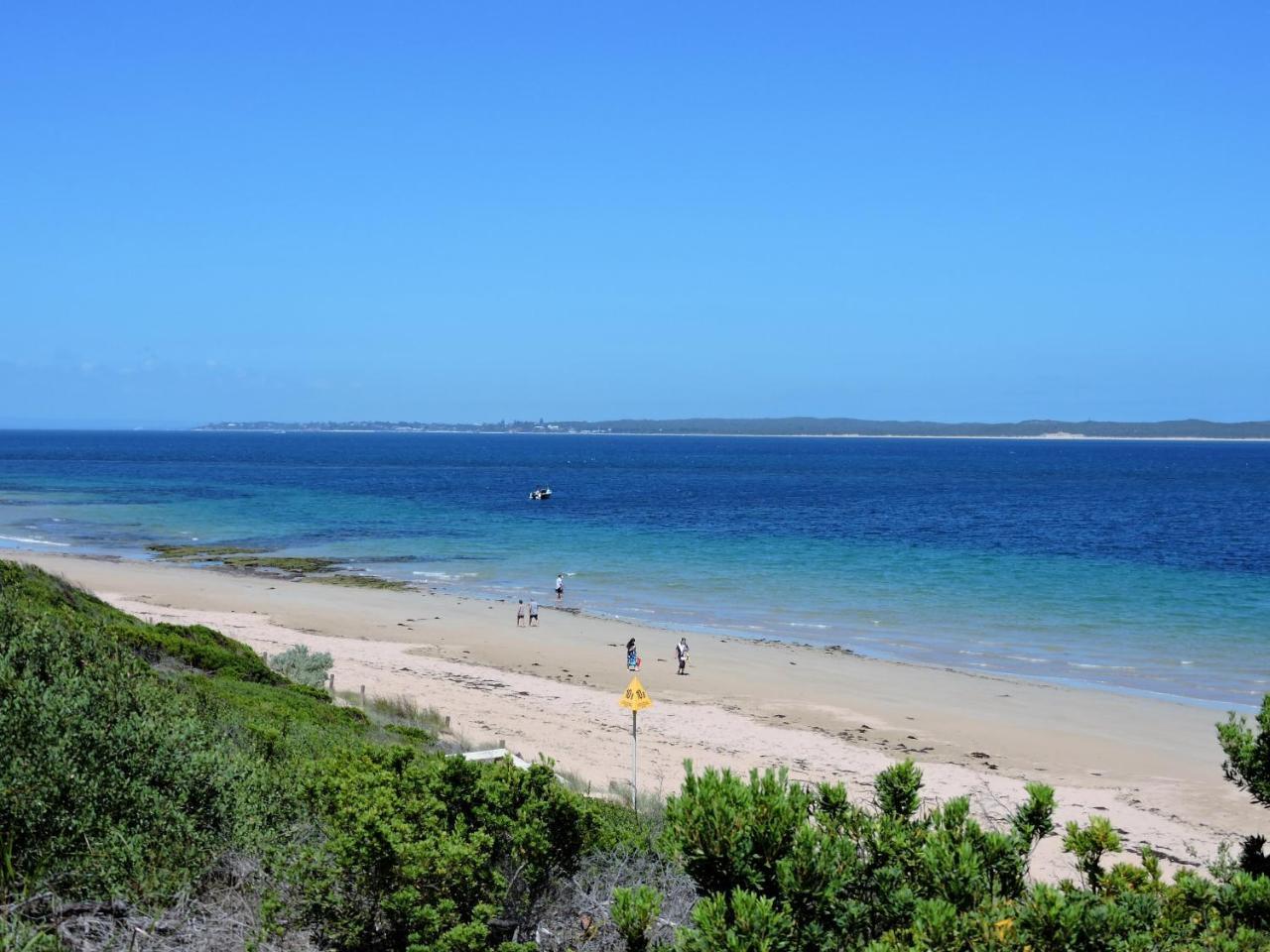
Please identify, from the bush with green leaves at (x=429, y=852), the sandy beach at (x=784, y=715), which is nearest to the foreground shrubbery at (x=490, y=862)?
the bush with green leaves at (x=429, y=852)

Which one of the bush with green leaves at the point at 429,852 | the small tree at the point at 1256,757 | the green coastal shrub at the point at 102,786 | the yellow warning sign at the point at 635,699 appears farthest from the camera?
the yellow warning sign at the point at 635,699

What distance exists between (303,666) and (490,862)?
18487 millimetres

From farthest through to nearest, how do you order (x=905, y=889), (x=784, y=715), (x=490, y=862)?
(x=784, y=715)
(x=490, y=862)
(x=905, y=889)

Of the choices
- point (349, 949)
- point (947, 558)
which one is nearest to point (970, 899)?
point (349, 949)

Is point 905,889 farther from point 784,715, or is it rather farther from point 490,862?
point 784,715

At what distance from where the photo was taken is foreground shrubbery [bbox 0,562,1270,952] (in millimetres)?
5234

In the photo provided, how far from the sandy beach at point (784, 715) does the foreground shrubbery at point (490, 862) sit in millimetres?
8251

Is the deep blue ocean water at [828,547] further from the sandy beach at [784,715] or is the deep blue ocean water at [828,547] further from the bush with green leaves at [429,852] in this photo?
the bush with green leaves at [429,852]

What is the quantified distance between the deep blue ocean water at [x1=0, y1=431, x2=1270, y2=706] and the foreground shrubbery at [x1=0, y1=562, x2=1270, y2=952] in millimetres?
22312

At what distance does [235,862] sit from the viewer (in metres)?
6.68

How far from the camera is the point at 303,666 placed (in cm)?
2364

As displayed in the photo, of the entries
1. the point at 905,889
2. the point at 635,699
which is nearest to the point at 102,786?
the point at 905,889

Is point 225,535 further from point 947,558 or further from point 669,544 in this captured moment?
point 947,558

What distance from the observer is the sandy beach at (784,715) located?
18.0m
